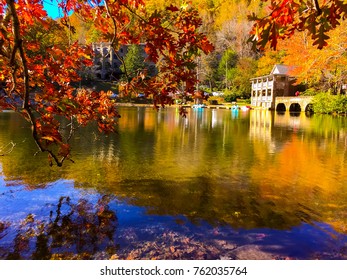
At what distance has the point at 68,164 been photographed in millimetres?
11023

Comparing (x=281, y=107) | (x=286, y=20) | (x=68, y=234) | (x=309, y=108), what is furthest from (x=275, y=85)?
(x=286, y=20)

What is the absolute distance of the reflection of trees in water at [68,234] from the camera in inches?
195

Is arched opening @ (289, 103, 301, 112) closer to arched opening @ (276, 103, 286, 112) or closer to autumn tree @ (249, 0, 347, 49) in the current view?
arched opening @ (276, 103, 286, 112)

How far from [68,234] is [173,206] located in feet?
7.95

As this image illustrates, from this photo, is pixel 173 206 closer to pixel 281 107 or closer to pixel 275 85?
pixel 275 85

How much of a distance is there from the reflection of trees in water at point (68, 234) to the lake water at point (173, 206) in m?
0.02

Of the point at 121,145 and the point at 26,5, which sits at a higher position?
the point at 26,5

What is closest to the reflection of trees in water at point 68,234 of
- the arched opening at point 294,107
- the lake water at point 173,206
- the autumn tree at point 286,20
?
the lake water at point 173,206

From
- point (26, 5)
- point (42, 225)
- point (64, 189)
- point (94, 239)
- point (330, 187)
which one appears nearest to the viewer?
point (26, 5)

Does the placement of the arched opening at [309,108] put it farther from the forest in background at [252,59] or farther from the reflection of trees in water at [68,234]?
the reflection of trees in water at [68,234]

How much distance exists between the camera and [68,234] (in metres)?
5.57
